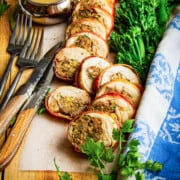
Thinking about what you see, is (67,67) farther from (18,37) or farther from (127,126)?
(127,126)

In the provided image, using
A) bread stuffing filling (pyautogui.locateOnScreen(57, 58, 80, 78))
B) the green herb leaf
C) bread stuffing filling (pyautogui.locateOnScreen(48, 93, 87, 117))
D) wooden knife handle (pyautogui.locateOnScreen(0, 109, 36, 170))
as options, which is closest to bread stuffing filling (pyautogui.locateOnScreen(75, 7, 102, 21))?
bread stuffing filling (pyautogui.locateOnScreen(57, 58, 80, 78))

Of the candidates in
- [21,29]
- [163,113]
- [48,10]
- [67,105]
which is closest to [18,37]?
[21,29]

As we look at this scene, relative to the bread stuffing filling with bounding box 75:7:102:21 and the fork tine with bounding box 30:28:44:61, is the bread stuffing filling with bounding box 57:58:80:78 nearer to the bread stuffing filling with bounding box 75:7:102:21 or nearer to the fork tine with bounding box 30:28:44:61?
the fork tine with bounding box 30:28:44:61

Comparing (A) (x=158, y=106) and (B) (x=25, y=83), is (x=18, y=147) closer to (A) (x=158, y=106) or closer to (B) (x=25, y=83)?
(B) (x=25, y=83)

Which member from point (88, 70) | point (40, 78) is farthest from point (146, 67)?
point (40, 78)

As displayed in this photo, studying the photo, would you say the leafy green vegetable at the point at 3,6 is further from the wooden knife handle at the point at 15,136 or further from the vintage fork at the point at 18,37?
the wooden knife handle at the point at 15,136

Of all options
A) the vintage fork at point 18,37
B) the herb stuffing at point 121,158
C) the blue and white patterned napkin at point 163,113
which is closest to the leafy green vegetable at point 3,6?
the vintage fork at point 18,37
